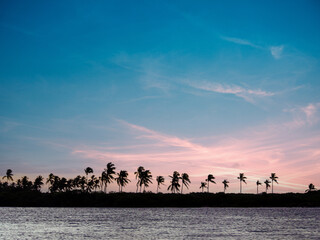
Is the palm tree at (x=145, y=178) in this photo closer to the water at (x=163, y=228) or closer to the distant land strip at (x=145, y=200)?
the distant land strip at (x=145, y=200)

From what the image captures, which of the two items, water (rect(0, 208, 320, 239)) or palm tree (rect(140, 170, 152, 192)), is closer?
water (rect(0, 208, 320, 239))

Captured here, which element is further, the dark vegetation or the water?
the dark vegetation

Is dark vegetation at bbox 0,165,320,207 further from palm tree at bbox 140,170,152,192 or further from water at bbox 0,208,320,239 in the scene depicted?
water at bbox 0,208,320,239

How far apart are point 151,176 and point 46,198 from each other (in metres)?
58.3

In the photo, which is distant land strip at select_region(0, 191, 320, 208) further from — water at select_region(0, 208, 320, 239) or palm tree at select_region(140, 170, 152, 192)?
water at select_region(0, 208, 320, 239)

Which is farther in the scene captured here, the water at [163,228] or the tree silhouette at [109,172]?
the tree silhouette at [109,172]


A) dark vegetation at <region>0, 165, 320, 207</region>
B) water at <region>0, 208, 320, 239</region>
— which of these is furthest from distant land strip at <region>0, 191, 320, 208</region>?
water at <region>0, 208, 320, 239</region>

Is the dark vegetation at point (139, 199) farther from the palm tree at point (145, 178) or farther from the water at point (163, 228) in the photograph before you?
the water at point (163, 228)

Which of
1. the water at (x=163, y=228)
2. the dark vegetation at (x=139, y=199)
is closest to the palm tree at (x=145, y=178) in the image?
the dark vegetation at (x=139, y=199)

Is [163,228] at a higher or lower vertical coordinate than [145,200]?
higher

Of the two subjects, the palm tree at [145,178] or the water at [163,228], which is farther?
the palm tree at [145,178]

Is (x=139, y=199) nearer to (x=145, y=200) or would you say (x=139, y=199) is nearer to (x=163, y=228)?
(x=145, y=200)

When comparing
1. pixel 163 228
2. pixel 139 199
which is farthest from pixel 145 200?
pixel 163 228

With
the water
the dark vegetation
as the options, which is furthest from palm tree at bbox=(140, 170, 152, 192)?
the water
